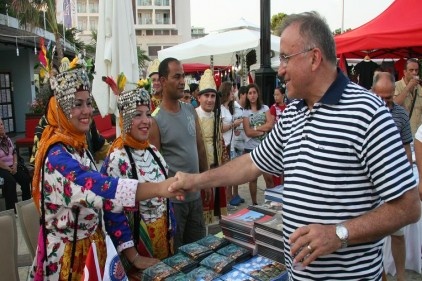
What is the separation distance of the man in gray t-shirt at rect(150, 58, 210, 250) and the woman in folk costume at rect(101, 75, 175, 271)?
0.62m

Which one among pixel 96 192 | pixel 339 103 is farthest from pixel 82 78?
pixel 339 103

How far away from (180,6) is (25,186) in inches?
3199

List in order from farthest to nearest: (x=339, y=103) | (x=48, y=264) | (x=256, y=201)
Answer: (x=256, y=201) → (x=48, y=264) → (x=339, y=103)

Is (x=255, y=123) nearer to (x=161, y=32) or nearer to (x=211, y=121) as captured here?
(x=211, y=121)

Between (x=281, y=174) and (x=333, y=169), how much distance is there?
2.14 feet

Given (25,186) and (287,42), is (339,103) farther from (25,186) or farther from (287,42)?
(25,186)

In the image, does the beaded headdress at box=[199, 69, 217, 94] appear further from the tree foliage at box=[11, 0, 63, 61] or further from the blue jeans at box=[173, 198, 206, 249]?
the tree foliage at box=[11, 0, 63, 61]

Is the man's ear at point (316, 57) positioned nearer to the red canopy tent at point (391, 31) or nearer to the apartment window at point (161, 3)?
the red canopy tent at point (391, 31)

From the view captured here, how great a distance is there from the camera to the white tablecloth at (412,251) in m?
4.08

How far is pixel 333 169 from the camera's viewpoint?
5.19 feet

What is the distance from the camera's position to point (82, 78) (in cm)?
231

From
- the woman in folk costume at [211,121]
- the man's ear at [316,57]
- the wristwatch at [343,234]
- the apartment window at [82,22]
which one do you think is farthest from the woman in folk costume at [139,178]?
the apartment window at [82,22]

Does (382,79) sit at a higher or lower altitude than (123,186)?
higher

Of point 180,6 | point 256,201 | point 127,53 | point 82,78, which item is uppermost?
point 180,6
